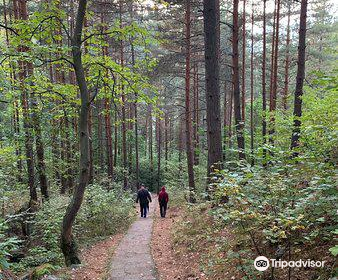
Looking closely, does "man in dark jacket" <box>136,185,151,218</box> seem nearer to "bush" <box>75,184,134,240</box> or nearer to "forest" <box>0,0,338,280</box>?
"forest" <box>0,0,338,280</box>

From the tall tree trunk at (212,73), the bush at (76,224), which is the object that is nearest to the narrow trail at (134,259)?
the bush at (76,224)

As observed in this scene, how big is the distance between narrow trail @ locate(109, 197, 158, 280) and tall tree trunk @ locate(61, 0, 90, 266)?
122 centimetres

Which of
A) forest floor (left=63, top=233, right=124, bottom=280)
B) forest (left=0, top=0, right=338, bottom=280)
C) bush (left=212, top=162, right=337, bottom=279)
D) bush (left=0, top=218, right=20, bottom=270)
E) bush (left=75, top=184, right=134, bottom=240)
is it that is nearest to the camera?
bush (left=0, top=218, right=20, bottom=270)

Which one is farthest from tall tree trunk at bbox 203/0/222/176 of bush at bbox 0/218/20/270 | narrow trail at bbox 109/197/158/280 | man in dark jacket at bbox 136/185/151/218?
man in dark jacket at bbox 136/185/151/218

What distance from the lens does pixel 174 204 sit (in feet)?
55.2

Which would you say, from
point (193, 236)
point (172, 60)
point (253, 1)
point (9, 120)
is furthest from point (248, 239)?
point (9, 120)

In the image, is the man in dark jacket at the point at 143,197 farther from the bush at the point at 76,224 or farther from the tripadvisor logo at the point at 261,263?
the tripadvisor logo at the point at 261,263

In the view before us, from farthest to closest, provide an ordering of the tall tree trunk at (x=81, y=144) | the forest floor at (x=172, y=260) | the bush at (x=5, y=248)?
the forest floor at (x=172, y=260) < the tall tree trunk at (x=81, y=144) < the bush at (x=5, y=248)

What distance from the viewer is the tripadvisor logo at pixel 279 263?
3.90 m

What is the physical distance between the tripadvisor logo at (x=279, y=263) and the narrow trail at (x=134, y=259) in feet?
9.53

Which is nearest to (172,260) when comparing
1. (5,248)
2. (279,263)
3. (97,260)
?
(97,260)

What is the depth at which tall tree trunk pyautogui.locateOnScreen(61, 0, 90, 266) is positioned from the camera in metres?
6.12

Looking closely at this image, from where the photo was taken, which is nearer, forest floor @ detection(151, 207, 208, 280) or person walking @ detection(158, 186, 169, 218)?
forest floor @ detection(151, 207, 208, 280)

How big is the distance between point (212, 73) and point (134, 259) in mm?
5897
